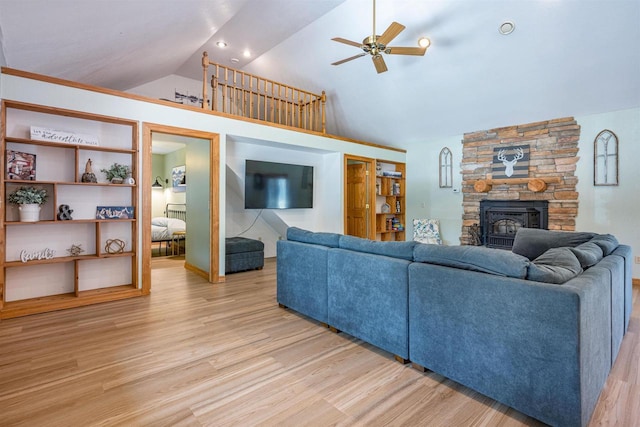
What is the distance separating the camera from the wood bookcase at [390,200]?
689 cm

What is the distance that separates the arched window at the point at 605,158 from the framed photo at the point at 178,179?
25.6ft

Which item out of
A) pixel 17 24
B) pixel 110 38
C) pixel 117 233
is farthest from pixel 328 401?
pixel 110 38

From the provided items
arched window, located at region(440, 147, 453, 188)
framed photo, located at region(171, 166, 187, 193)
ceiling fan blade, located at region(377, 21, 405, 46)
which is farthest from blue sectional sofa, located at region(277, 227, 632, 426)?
framed photo, located at region(171, 166, 187, 193)

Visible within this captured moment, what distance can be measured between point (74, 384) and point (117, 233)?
2.18 meters

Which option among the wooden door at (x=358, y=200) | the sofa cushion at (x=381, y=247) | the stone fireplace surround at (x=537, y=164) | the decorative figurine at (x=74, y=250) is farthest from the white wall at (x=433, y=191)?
the decorative figurine at (x=74, y=250)

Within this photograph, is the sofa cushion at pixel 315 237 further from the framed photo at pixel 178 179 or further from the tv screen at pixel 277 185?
the framed photo at pixel 178 179

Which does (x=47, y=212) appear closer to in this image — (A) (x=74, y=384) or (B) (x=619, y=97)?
(A) (x=74, y=384)

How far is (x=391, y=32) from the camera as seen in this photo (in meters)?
3.17

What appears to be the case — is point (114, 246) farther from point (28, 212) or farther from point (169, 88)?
point (169, 88)

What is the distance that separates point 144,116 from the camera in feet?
12.0

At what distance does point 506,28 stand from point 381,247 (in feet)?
11.2

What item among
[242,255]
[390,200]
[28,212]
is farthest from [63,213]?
[390,200]

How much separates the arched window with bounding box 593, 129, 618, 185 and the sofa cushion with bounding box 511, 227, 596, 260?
227 centimetres

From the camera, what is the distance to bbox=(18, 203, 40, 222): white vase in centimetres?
303
